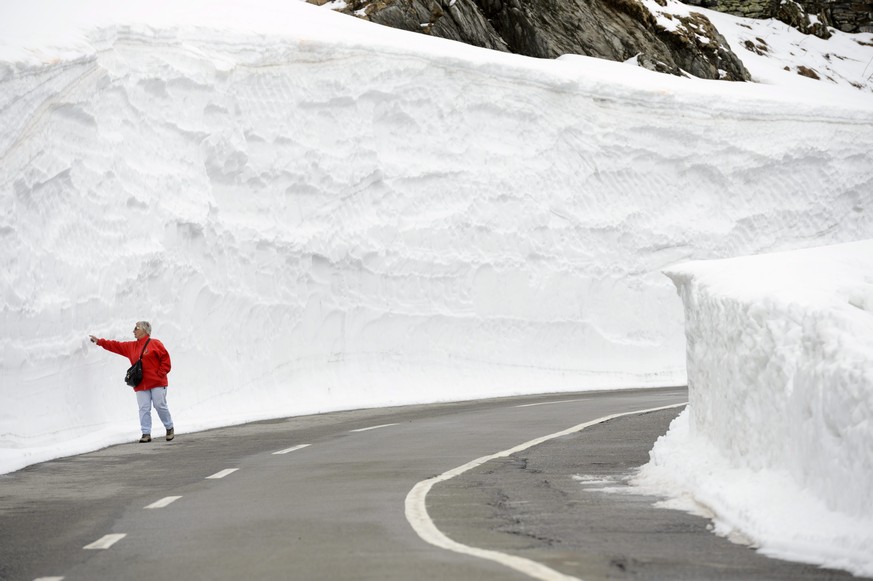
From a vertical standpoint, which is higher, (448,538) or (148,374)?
(148,374)

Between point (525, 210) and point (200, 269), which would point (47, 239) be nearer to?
point (200, 269)

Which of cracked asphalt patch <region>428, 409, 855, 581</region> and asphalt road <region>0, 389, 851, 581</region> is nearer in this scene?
cracked asphalt patch <region>428, 409, 855, 581</region>

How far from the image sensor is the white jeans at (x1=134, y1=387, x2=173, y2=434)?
1711cm

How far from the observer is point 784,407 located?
29.7 feet

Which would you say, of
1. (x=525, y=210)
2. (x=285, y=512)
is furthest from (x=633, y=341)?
(x=285, y=512)

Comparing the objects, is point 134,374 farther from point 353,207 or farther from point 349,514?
point 353,207

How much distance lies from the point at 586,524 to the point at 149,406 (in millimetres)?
9741

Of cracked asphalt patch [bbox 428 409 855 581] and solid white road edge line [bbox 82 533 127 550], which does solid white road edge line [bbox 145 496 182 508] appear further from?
cracked asphalt patch [bbox 428 409 855 581]

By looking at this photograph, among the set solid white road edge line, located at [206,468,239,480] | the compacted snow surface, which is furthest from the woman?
solid white road edge line, located at [206,468,239,480]

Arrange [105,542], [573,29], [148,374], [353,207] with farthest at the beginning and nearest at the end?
[573,29]
[353,207]
[148,374]
[105,542]

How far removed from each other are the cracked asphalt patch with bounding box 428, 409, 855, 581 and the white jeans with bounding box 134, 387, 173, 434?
5804 mm

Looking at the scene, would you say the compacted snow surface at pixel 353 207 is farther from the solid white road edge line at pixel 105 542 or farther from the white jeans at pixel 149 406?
the solid white road edge line at pixel 105 542

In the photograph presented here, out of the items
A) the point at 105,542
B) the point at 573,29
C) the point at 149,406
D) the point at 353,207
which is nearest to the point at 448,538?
the point at 105,542

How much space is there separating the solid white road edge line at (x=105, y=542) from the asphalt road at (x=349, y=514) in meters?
0.04
